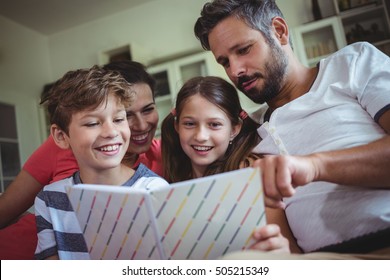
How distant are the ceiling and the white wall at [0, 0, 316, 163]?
1.7 inches

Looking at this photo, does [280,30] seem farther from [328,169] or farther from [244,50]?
[328,169]

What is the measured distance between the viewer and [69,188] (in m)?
0.48

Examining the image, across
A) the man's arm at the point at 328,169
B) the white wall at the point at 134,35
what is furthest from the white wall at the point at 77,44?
the man's arm at the point at 328,169

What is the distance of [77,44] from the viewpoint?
2043 mm

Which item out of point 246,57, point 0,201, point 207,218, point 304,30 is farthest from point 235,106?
point 304,30

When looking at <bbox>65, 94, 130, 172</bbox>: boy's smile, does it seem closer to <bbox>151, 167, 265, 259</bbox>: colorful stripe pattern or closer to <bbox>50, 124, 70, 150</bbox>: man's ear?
<bbox>50, 124, 70, 150</bbox>: man's ear

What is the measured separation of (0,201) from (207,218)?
2.43 ft

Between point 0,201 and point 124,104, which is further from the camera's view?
point 0,201

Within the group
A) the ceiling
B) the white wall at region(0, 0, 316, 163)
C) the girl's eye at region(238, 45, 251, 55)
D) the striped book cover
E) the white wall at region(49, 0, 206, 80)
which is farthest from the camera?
the white wall at region(49, 0, 206, 80)

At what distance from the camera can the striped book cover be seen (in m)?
0.42

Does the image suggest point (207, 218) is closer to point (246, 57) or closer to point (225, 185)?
point (225, 185)

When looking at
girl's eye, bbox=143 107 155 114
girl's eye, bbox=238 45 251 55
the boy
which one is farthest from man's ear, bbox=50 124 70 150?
girl's eye, bbox=238 45 251 55

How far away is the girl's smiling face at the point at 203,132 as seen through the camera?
871 mm

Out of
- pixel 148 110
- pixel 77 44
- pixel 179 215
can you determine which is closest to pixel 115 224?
pixel 179 215
